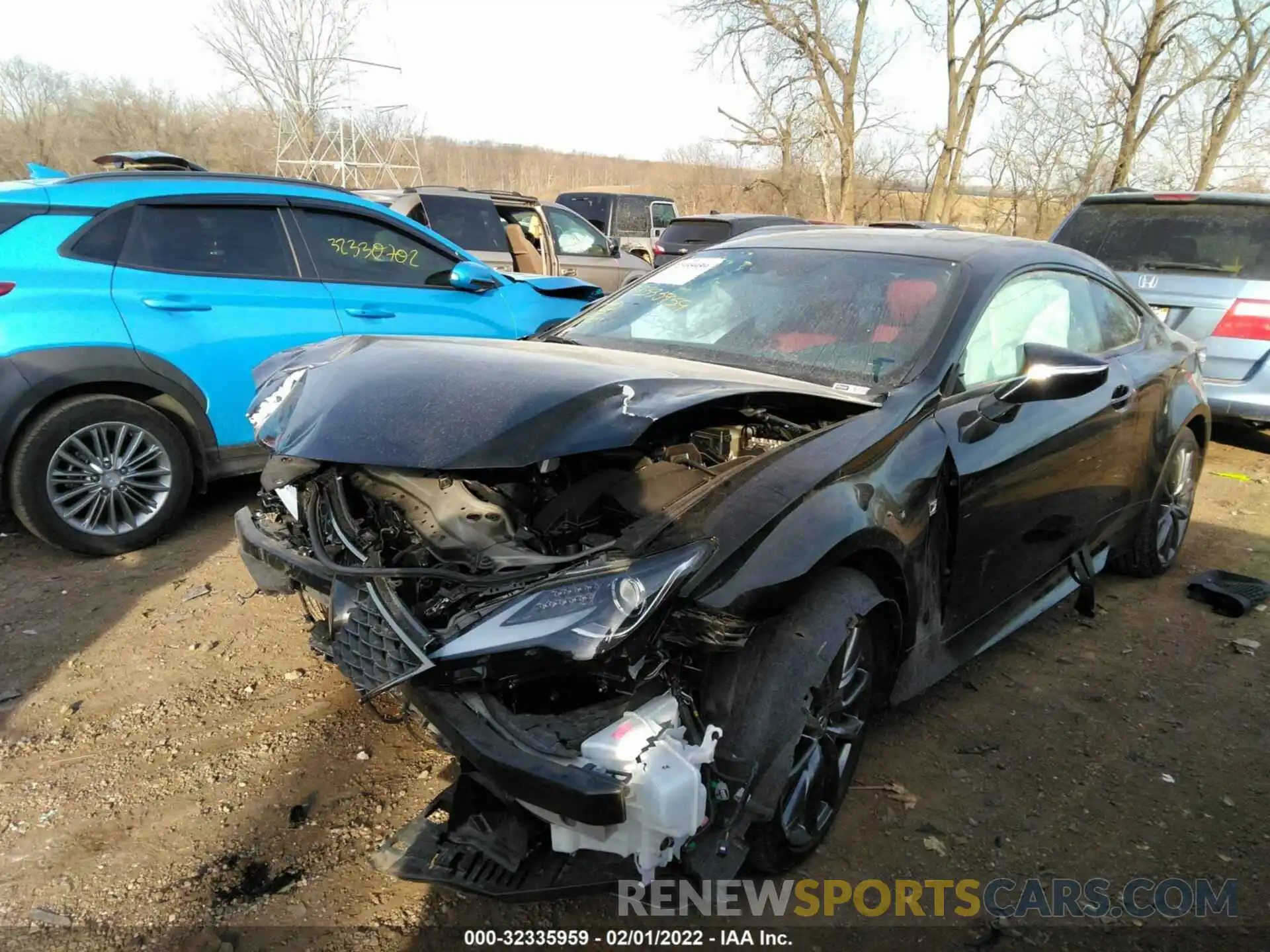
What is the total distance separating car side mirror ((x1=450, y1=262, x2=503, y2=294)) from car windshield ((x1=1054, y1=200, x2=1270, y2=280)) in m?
4.88

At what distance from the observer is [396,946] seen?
6.64ft

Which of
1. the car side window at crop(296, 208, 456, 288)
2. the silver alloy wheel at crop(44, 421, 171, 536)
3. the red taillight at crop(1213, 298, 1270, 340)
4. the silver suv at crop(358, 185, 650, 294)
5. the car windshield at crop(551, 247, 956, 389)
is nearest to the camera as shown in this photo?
the car windshield at crop(551, 247, 956, 389)

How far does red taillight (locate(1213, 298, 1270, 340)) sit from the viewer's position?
5.99m

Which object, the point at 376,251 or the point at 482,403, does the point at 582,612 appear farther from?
the point at 376,251

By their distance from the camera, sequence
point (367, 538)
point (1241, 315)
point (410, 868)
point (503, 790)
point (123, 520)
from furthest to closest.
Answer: point (1241, 315)
point (123, 520)
point (367, 538)
point (410, 868)
point (503, 790)

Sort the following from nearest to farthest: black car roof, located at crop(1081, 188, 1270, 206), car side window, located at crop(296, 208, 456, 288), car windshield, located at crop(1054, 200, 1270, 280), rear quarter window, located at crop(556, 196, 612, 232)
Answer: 1. car side window, located at crop(296, 208, 456, 288)
2. car windshield, located at crop(1054, 200, 1270, 280)
3. black car roof, located at crop(1081, 188, 1270, 206)
4. rear quarter window, located at crop(556, 196, 612, 232)

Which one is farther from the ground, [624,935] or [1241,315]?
[1241,315]

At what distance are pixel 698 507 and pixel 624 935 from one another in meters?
1.10

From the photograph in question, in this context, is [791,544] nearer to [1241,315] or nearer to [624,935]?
[624,935]

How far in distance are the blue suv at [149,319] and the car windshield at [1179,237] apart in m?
5.76

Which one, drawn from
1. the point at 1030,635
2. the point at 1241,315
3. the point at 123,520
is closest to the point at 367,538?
the point at 123,520

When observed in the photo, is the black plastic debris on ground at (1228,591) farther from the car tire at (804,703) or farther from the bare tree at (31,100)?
the bare tree at (31,100)

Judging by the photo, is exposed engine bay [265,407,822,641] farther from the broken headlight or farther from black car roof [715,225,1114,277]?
black car roof [715,225,1114,277]

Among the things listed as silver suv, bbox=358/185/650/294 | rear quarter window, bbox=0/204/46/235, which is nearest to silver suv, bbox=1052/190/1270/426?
silver suv, bbox=358/185/650/294
